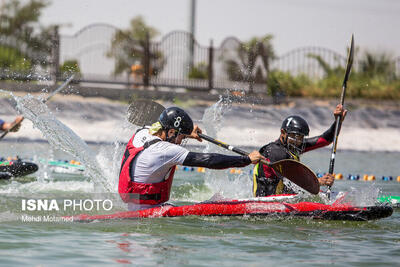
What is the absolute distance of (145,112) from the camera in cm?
1030

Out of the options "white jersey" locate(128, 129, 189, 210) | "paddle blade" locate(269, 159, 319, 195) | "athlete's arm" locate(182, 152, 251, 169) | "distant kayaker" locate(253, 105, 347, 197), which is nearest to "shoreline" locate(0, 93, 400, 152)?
"distant kayaker" locate(253, 105, 347, 197)

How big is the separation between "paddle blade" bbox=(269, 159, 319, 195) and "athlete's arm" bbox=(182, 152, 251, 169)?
545 mm

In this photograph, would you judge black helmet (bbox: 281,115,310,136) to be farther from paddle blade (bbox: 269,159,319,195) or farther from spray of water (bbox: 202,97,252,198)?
spray of water (bbox: 202,97,252,198)

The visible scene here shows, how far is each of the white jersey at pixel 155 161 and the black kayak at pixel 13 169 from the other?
13.6ft

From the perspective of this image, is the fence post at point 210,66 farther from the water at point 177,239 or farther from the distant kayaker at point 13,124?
the water at point 177,239

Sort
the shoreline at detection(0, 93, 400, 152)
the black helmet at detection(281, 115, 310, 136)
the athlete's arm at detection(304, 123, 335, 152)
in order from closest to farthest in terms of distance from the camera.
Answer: the black helmet at detection(281, 115, 310, 136), the athlete's arm at detection(304, 123, 335, 152), the shoreline at detection(0, 93, 400, 152)

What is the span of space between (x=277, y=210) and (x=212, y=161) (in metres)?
1.00

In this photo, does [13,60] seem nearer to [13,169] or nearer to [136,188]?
[13,169]

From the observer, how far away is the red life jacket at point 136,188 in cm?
811

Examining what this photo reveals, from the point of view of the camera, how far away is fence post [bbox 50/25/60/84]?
66.2ft

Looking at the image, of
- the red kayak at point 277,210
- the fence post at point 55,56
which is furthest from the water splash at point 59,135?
the fence post at point 55,56

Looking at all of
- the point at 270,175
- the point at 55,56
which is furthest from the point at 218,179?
the point at 55,56

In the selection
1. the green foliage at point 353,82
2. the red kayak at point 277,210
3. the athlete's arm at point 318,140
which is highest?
the green foliage at point 353,82

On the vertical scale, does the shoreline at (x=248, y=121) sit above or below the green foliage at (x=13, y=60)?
below
